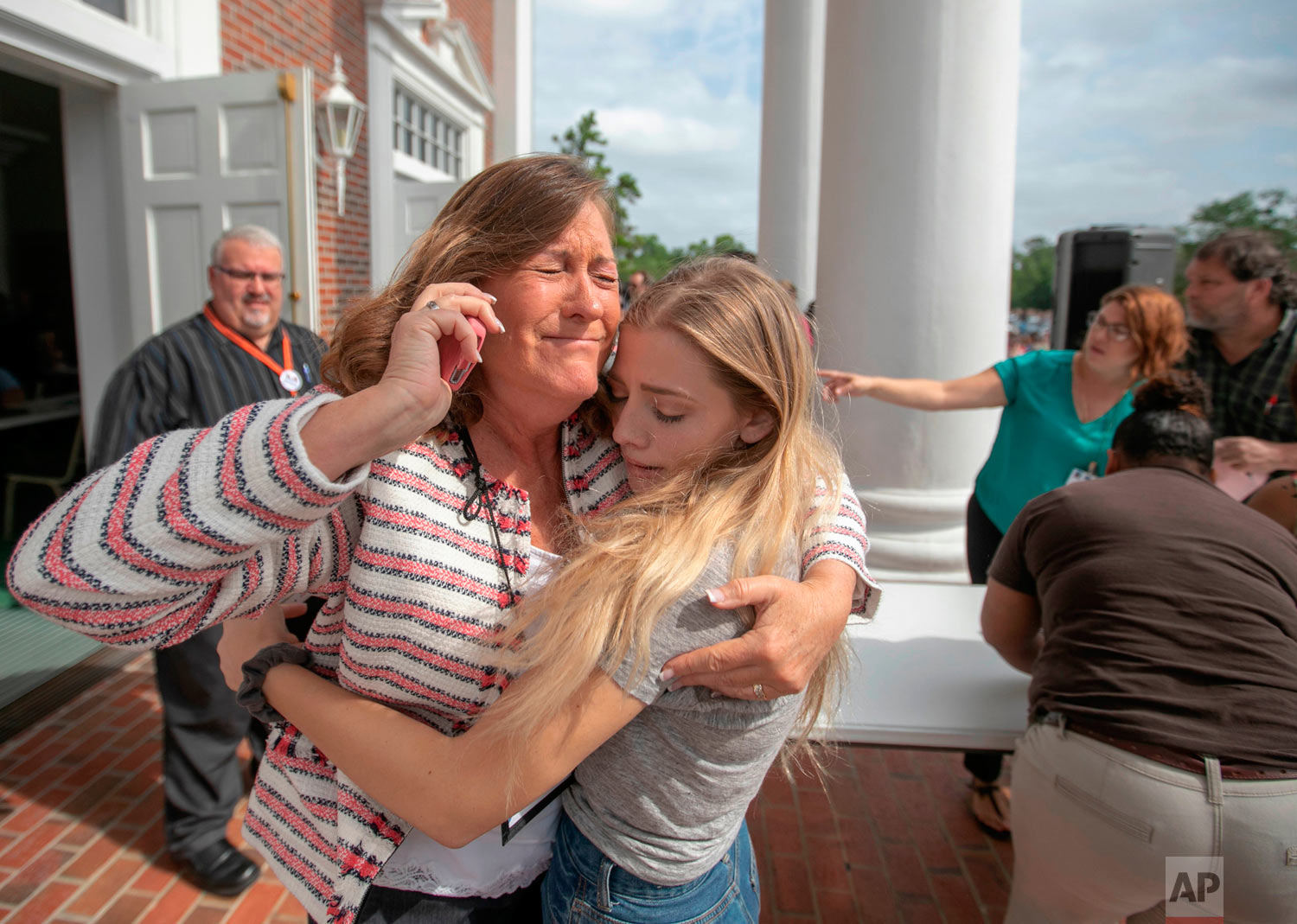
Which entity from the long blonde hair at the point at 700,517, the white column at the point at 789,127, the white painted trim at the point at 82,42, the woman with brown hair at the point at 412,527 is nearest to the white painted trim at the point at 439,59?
Result: the white painted trim at the point at 82,42

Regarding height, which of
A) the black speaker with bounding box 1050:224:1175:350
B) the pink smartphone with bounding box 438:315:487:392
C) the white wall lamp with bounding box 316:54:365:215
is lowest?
the pink smartphone with bounding box 438:315:487:392

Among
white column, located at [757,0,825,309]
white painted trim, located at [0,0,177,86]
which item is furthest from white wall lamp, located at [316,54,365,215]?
white column, located at [757,0,825,309]

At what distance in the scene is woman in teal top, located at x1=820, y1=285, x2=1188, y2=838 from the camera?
3061mm

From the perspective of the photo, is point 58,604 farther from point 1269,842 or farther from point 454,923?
point 1269,842

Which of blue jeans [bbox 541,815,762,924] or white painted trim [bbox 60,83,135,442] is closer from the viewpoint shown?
blue jeans [bbox 541,815,762,924]

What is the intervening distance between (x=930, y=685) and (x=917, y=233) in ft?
7.10

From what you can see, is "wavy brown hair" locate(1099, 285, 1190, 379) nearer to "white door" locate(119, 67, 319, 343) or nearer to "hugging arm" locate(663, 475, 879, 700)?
"hugging arm" locate(663, 475, 879, 700)

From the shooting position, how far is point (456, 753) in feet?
3.42

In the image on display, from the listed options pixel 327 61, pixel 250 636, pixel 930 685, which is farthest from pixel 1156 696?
pixel 327 61

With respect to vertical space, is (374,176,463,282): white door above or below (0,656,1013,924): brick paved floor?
above

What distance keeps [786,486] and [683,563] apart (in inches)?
11.0

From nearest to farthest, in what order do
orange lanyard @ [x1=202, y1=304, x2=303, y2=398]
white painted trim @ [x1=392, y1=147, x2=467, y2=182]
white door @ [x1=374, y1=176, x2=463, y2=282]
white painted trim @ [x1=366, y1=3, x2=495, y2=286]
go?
orange lanyard @ [x1=202, y1=304, x2=303, y2=398] → white painted trim @ [x1=366, y1=3, x2=495, y2=286] → white door @ [x1=374, y1=176, x2=463, y2=282] → white painted trim @ [x1=392, y1=147, x2=467, y2=182]

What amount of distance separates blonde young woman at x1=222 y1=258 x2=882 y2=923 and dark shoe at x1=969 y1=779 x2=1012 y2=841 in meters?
2.21

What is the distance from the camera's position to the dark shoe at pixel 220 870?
271 cm
